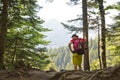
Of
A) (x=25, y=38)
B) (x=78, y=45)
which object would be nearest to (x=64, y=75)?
(x=78, y=45)

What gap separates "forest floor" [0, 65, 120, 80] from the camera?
9656mm

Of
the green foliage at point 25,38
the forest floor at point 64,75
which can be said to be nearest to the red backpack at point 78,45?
the forest floor at point 64,75

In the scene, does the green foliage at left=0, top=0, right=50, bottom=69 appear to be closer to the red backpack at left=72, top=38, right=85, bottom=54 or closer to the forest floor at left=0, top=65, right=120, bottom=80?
the red backpack at left=72, top=38, right=85, bottom=54

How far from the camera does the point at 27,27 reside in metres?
25.9

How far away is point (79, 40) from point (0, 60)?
3980 mm

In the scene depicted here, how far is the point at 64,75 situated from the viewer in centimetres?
1064

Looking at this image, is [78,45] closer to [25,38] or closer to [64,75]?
[64,75]

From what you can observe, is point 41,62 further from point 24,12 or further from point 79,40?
point 79,40

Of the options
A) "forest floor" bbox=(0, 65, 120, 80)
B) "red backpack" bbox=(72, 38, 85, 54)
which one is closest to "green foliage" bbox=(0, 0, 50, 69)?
"red backpack" bbox=(72, 38, 85, 54)

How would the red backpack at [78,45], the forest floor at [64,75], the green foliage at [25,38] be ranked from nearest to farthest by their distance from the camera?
the forest floor at [64,75]
the red backpack at [78,45]
the green foliage at [25,38]

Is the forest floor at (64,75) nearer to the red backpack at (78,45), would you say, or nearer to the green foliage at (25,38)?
the red backpack at (78,45)

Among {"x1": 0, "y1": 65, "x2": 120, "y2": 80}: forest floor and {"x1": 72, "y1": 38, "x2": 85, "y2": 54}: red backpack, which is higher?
{"x1": 72, "y1": 38, "x2": 85, "y2": 54}: red backpack

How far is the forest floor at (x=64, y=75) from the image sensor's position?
9656 mm

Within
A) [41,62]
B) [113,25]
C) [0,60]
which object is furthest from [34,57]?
[0,60]
